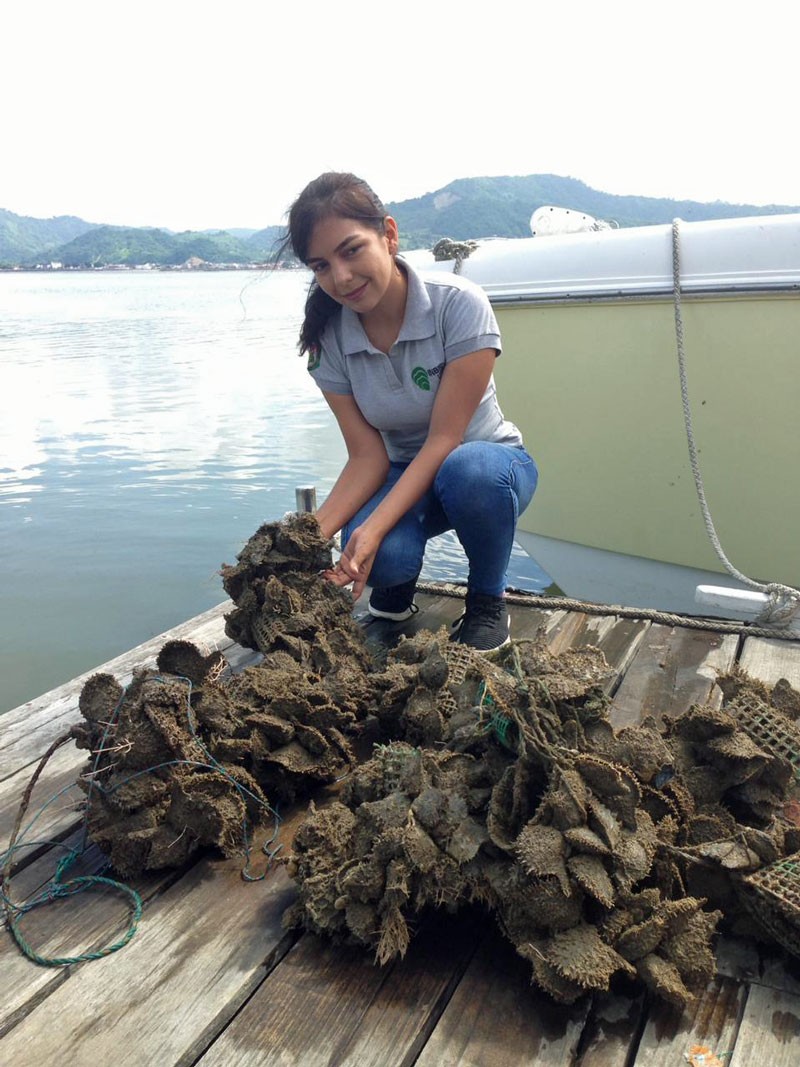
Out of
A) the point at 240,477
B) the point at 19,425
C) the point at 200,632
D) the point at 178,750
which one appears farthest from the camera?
the point at 19,425

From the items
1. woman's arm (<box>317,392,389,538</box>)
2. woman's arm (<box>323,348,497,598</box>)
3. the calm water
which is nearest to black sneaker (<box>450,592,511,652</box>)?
woman's arm (<box>323,348,497,598</box>)

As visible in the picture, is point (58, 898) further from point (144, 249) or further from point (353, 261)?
point (144, 249)

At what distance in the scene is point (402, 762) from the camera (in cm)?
184

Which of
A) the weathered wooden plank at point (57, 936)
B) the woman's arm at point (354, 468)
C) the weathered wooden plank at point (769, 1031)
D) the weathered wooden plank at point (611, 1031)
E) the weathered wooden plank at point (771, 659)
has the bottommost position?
the weathered wooden plank at point (771, 659)

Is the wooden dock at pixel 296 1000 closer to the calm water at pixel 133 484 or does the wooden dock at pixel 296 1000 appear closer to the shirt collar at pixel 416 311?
the shirt collar at pixel 416 311

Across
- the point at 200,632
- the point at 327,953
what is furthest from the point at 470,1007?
the point at 200,632

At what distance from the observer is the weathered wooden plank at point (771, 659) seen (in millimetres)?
2834

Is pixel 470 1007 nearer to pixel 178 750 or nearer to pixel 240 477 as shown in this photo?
pixel 178 750

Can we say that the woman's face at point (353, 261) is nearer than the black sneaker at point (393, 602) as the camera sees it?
Yes

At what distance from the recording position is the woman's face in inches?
105

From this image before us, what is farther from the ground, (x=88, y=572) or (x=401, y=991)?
(x=401, y=991)

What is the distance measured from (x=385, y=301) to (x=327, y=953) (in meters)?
2.13

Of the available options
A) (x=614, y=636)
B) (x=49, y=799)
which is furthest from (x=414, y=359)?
(x=49, y=799)

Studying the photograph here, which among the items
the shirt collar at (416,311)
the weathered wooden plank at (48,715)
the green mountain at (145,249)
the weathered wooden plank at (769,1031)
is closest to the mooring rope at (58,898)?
the weathered wooden plank at (48,715)
